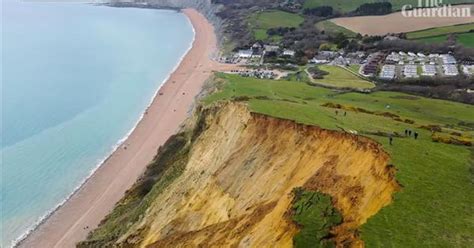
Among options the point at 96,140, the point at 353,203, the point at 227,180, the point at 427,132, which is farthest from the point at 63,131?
the point at 353,203

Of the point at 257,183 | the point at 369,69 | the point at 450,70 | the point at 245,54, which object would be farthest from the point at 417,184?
the point at 245,54

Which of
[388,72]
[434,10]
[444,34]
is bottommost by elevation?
[388,72]

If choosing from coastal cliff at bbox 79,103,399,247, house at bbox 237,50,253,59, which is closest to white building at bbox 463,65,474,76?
house at bbox 237,50,253,59

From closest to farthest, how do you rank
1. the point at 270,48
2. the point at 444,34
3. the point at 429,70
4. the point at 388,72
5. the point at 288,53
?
the point at 388,72 < the point at 429,70 < the point at 288,53 < the point at 444,34 < the point at 270,48

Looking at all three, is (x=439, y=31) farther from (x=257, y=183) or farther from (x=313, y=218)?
(x=313, y=218)

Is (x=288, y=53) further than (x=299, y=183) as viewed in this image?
Yes

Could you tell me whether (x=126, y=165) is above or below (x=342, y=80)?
below
